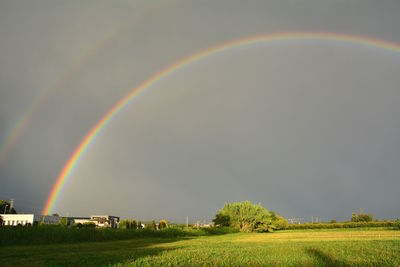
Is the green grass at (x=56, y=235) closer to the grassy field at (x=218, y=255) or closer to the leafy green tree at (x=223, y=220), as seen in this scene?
the grassy field at (x=218, y=255)

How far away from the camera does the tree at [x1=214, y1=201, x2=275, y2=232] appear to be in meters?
72.3

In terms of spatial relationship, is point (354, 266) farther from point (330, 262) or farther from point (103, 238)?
point (103, 238)

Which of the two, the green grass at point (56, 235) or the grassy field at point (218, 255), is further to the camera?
the green grass at point (56, 235)

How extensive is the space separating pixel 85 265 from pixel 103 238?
2144 centimetres

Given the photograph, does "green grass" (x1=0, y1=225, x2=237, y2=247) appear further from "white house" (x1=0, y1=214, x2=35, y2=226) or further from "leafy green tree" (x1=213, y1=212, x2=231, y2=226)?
"leafy green tree" (x1=213, y1=212, x2=231, y2=226)

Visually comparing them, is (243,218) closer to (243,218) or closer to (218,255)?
(243,218)

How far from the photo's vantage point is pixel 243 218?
237 ft

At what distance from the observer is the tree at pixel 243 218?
72312mm

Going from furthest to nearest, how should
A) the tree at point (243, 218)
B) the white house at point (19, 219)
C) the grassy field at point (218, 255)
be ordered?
the tree at point (243, 218) < the white house at point (19, 219) < the grassy field at point (218, 255)

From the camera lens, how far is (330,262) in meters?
11.7

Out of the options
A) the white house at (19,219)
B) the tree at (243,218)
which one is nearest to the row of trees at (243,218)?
the tree at (243,218)

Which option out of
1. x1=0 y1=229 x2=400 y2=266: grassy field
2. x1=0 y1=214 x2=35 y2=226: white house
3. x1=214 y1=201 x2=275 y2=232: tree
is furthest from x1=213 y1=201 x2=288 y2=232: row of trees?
x1=0 y1=229 x2=400 y2=266: grassy field

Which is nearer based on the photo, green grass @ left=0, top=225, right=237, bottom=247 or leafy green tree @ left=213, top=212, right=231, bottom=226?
green grass @ left=0, top=225, right=237, bottom=247

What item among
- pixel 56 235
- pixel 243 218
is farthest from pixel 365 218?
pixel 56 235
